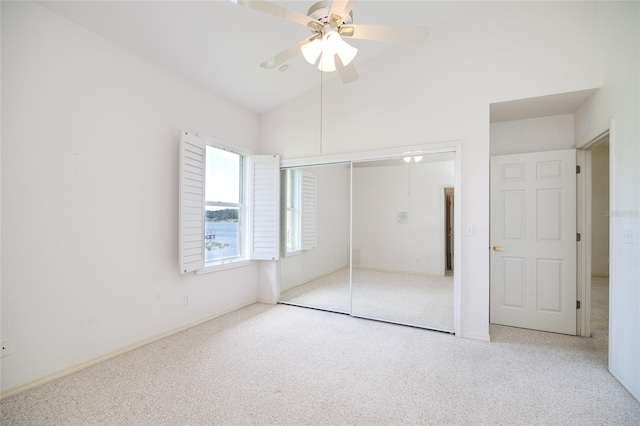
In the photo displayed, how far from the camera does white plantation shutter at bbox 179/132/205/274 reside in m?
3.05

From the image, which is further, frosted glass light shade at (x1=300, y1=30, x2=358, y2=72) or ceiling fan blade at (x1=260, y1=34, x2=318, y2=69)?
ceiling fan blade at (x1=260, y1=34, x2=318, y2=69)

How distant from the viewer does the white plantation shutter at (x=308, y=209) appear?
4.18 meters

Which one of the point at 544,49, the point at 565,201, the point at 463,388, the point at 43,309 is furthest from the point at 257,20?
the point at 565,201

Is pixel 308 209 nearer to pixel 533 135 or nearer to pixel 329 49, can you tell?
pixel 329 49

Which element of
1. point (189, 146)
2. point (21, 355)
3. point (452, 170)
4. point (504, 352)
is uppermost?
point (189, 146)

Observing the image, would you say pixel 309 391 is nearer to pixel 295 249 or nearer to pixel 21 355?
pixel 21 355

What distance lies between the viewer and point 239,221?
159 inches

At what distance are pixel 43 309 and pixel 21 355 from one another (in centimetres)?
32

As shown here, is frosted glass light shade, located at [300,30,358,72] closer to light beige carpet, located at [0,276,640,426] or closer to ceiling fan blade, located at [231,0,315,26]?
ceiling fan blade, located at [231,0,315,26]

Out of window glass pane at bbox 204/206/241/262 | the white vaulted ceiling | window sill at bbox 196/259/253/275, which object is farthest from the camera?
window glass pane at bbox 204/206/241/262

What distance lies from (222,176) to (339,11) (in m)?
2.63

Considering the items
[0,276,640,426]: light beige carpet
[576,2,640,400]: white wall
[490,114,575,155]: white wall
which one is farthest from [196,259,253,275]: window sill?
Result: [576,2,640,400]: white wall

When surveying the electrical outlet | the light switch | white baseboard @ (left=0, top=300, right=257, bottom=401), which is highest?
the light switch

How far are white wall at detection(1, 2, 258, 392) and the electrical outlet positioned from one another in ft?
0.09
